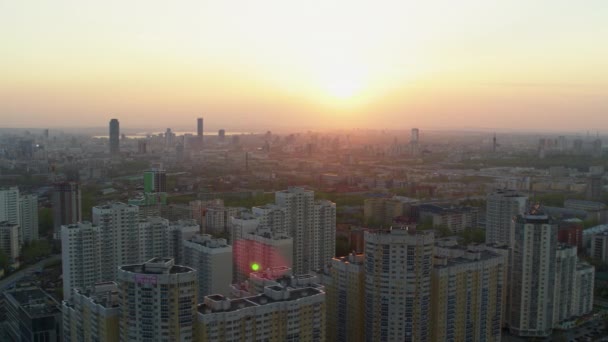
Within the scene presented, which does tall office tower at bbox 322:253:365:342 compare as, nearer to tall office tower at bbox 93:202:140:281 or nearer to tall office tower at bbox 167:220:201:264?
tall office tower at bbox 167:220:201:264

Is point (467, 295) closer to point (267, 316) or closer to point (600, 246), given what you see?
point (267, 316)

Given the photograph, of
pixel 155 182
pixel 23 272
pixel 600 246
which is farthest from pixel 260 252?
pixel 155 182

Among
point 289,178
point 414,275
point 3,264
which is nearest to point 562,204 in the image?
point 289,178

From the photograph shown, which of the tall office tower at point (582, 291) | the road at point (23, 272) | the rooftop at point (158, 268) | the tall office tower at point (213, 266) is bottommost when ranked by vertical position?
the road at point (23, 272)

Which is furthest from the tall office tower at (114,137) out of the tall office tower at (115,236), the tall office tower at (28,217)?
the tall office tower at (115,236)

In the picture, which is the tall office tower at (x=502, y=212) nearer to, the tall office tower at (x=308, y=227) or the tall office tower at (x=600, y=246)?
the tall office tower at (x=600, y=246)

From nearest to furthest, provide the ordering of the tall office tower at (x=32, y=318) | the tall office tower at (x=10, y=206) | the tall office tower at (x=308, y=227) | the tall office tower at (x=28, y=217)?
the tall office tower at (x=32, y=318), the tall office tower at (x=308, y=227), the tall office tower at (x=10, y=206), the tall office tower at (x=28, y=217)
